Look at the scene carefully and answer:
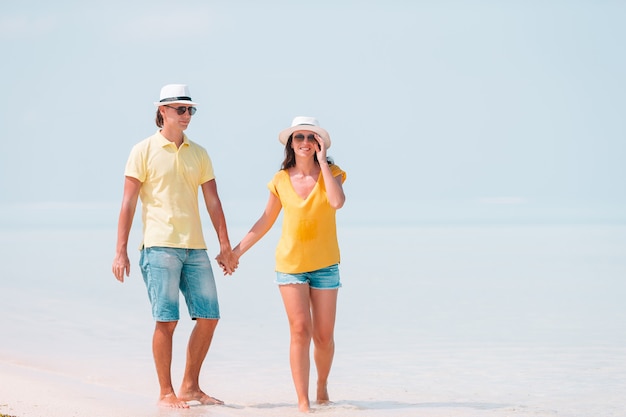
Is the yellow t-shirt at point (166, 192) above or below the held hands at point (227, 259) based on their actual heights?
above

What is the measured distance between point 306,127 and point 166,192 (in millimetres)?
908

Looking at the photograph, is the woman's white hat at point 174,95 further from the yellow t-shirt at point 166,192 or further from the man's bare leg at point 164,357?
the man's bare leg at point 164,357

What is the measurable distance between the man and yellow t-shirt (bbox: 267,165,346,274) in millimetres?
499

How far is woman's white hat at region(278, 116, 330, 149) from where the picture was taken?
20.4 ft

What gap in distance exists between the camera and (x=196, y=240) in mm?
6184

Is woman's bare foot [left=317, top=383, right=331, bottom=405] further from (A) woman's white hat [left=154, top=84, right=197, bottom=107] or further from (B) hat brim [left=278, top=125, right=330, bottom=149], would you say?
(A) woman's white hat [left=154, top=84, right=197, bottom=107]

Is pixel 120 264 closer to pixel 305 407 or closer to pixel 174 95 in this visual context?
pixel 174 95

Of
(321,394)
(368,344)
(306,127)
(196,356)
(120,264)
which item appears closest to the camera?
(120,264)

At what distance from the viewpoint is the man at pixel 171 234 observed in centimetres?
612

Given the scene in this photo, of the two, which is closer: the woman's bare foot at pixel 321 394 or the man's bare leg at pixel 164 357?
the man's bare leg at pixel 164 357

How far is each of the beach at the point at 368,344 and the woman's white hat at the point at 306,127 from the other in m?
1.65

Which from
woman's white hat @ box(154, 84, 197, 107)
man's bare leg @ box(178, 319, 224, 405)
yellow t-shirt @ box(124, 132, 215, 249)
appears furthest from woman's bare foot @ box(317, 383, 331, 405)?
woman's white hat @ box(154, 84, 197, 107)

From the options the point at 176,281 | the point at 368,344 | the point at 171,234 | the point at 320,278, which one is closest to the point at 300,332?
the point at 320,278

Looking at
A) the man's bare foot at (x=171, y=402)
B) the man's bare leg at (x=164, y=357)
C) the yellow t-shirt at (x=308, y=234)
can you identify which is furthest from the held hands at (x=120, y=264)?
the yellow t-shirt at (x=308, y=234)
